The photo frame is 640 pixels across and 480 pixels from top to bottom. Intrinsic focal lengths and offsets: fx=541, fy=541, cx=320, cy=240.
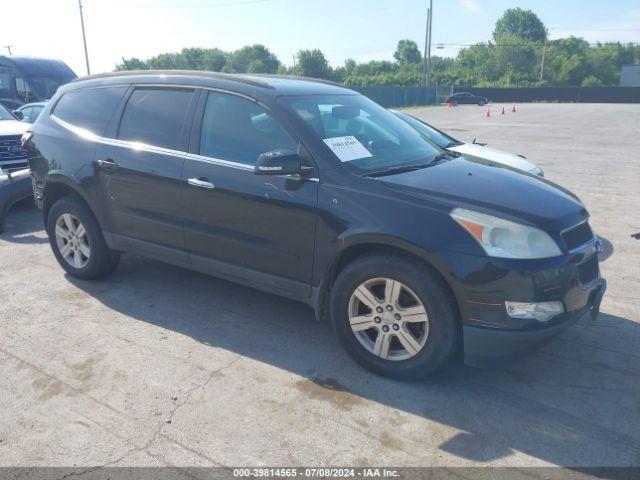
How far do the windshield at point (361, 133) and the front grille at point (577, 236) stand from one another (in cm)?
117

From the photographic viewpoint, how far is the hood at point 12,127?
8.12 metres

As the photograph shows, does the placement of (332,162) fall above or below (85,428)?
above

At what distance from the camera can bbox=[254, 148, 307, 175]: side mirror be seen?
345cm

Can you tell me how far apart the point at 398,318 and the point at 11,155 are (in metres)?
7.07

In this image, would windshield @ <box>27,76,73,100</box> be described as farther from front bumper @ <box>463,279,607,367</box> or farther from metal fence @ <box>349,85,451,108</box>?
metal fence @ <box>349,85,451,108</box>

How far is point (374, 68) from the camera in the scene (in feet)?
360

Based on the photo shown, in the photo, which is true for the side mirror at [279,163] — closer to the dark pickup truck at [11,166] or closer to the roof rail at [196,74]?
the roof rail at [196,74]

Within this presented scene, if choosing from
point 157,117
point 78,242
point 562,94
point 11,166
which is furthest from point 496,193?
point 562,94

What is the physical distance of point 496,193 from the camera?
11.1 ft

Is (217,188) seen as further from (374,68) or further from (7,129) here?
(374,68)

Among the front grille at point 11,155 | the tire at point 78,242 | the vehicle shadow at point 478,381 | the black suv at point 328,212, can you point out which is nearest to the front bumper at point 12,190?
the front grille at point 11,155

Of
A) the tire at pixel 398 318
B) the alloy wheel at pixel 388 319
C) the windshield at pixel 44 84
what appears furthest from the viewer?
the windshield at pixel 44 84

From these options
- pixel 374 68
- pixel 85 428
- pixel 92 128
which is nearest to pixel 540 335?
pixel 85 428

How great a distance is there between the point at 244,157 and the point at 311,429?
6.32 feet
